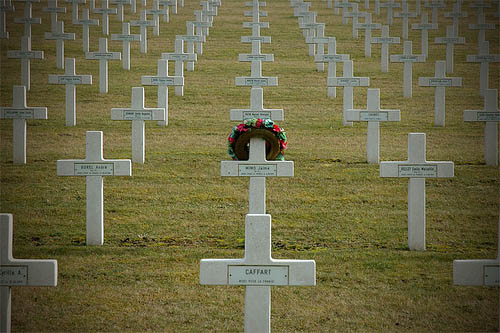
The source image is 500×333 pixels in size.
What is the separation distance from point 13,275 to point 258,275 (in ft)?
5.48

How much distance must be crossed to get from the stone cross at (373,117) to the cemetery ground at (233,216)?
30 centimetres

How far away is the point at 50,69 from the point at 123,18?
26.1 ft

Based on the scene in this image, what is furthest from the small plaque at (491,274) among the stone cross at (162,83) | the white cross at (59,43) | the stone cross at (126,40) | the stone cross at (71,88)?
the white cross at (59,43)

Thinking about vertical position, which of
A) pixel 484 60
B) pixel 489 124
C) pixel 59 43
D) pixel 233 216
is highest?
pixel 59 43

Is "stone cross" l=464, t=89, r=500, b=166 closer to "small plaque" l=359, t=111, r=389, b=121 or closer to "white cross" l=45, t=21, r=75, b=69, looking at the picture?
"small plaque" l=359, t=111, r=389, b=121

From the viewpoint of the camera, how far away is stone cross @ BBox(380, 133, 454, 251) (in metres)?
8.59

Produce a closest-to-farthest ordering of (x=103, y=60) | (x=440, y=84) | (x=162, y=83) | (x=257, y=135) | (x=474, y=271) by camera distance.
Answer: (x=474, y=271), (x=257, y=135), (x=440, y=84), (x=162, y=83), (x=103, y=60)

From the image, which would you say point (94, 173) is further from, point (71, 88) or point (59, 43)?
point (59, 43)

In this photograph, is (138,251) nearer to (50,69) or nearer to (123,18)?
(50,69)

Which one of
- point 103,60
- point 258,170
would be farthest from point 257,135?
point 103,60

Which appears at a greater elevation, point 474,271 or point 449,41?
point 449,41

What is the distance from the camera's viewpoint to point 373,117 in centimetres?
1217

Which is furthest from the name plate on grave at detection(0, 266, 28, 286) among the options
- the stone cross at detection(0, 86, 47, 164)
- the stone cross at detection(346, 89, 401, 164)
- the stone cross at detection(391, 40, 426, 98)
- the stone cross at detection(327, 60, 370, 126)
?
the stone cross at detection(391, 40, 426, 98)

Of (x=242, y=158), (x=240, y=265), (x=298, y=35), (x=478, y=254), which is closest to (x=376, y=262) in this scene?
(x=478, y=254)
